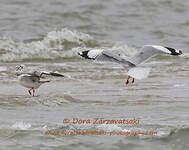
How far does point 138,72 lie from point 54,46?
797 cm

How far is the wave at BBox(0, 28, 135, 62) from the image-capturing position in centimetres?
1359

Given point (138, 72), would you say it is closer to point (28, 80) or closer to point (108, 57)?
point (108, 57)

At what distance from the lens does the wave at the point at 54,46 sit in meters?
13.6

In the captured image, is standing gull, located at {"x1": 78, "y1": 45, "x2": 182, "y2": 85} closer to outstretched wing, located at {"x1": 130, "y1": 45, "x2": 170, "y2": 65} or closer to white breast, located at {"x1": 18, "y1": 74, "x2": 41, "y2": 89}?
outstretched wing, located at {"x1": 130, "y1": 45, "x2": 170, "y2": 65}

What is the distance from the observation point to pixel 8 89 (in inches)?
360

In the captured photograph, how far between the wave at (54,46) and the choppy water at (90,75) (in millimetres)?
25

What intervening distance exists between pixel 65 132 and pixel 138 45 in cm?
955

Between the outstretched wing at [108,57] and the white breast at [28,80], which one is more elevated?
the outstretched wing at [108,57]

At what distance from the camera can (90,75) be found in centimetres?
1063

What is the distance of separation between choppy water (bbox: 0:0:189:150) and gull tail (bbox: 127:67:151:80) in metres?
0.49

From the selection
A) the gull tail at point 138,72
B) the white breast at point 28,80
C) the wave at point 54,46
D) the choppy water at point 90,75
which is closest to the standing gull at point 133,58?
the gull tail at point 138,72

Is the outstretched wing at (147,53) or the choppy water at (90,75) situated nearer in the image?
the choppy water at (90,75)

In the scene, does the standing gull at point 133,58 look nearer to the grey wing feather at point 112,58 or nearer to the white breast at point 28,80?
the grey wing feather at point 112,58

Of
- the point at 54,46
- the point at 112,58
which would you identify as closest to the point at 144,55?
the point at 112,58
